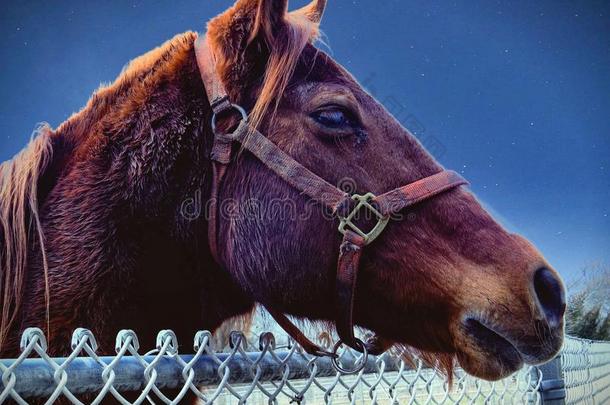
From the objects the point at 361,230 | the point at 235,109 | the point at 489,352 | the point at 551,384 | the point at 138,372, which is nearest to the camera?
the point at 138,372

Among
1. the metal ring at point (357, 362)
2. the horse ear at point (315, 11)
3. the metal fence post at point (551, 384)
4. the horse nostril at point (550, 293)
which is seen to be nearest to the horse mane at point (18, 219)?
the metal ring at point (357, 362)

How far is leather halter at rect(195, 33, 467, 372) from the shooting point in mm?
1147

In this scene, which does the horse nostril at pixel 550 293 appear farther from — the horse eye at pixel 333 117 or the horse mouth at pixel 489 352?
the horse eye at pixel 333 117

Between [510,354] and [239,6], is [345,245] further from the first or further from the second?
[239,6]

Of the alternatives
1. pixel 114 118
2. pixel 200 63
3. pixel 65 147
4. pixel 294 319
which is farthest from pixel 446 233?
pixel 65 147

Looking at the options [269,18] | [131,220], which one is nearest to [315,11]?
[269,18]

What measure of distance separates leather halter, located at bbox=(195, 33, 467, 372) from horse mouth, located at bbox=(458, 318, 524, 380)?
0.68ft

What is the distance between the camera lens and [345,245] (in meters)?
1.15

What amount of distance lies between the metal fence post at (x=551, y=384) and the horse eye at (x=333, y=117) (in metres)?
0.99

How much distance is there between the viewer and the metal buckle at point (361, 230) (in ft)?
3.76

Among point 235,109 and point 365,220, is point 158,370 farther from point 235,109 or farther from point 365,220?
point 235,109

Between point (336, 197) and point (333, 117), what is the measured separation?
0.66 feet

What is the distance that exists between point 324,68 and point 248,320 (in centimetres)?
71

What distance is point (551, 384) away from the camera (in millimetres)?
1577
